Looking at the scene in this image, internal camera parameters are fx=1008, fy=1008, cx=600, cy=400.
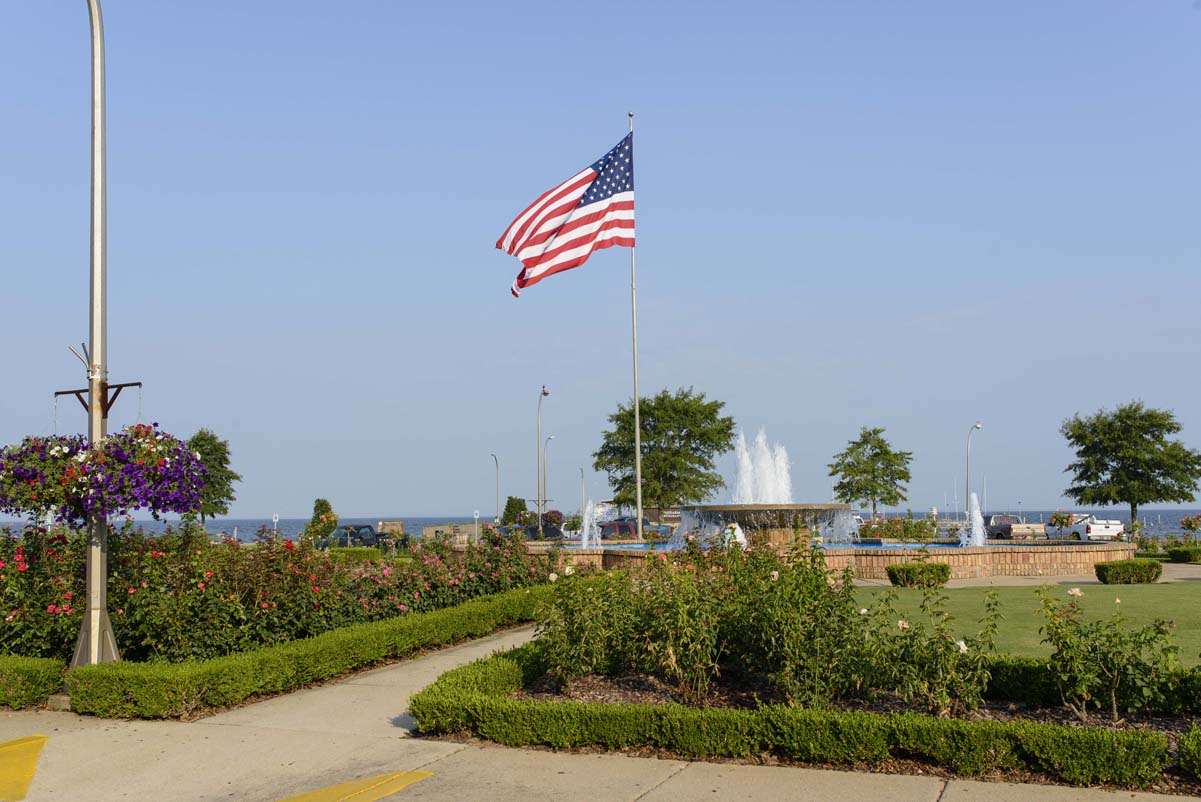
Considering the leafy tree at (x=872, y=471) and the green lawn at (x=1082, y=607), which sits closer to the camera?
the green lawn at (x=1082, y=607)

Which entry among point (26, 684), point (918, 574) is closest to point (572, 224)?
point (918, 574)

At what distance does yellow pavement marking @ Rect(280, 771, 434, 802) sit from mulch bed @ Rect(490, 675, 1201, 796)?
1.04 m

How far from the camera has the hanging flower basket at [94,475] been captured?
9.98 meters

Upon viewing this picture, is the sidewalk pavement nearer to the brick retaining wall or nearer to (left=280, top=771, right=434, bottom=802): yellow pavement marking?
the brick retaining wall

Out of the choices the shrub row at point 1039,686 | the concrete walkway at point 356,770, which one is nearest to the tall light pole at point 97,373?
the concrete walkway at point 356,770

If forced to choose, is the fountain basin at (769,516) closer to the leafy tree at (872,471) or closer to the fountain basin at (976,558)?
the fountain basin at (976,558)

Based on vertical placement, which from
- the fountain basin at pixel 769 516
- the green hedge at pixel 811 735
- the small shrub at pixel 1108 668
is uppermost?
the fountain basin at pixel 769 516

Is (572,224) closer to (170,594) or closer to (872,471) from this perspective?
(170,594)

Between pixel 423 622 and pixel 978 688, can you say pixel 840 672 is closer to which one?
pixel 978 688

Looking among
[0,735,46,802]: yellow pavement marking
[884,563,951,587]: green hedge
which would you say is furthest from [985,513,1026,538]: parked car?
[0,735,46,802]: yellow pavement marking

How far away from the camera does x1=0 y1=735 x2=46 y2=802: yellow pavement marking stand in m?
7.27

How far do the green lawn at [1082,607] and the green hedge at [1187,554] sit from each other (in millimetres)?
11947

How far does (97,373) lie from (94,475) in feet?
3.88

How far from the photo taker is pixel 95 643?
1017 centimetres
